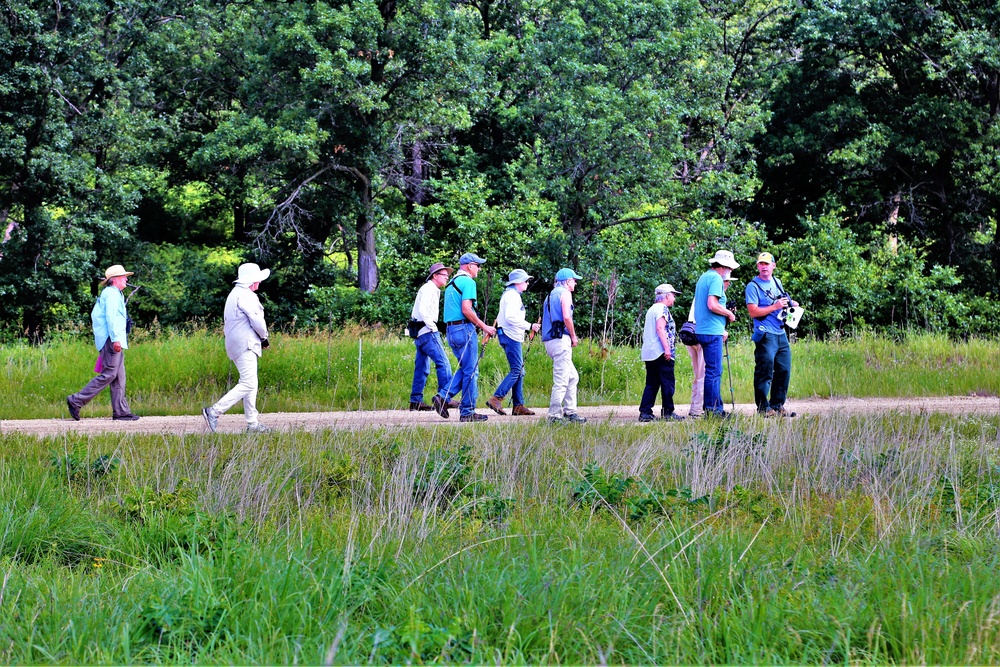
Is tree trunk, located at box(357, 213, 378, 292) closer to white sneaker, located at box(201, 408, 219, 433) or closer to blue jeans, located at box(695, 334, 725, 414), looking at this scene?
blue jeans, located at box(695, 334, 725, 414)

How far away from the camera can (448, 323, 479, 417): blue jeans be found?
11750 mm

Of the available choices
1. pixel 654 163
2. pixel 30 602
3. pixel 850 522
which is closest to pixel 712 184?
pixel 654 163

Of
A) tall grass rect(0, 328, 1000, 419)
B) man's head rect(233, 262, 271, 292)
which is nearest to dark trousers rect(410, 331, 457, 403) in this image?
tall grass rect(0, 328, 1000, 419)

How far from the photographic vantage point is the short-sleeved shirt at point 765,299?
11312 millimetres

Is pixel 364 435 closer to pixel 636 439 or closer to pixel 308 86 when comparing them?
pixel 636 439

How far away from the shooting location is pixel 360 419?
11023 millimetres

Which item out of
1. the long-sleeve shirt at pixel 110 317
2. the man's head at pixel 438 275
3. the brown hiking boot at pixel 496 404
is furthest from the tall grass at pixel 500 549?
the man's head at pixel 438 275

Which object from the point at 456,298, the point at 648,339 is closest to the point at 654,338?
the point at 648,339

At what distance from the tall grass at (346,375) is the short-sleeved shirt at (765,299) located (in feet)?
10.3

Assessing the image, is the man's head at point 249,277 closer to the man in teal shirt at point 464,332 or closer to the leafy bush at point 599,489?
the man in teal shirt at point 464,332

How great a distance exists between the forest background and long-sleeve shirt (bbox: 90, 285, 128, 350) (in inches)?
480

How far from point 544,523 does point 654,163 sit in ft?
60.6

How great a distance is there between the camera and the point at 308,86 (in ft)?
77.9

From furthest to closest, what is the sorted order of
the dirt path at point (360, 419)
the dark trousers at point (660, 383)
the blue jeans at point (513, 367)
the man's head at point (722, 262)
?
the blue jeans at point (513, 367)
the man's head at point (722, 262)
the dark trousers at point (660, 383)
the dirt path at point (360, 419)
